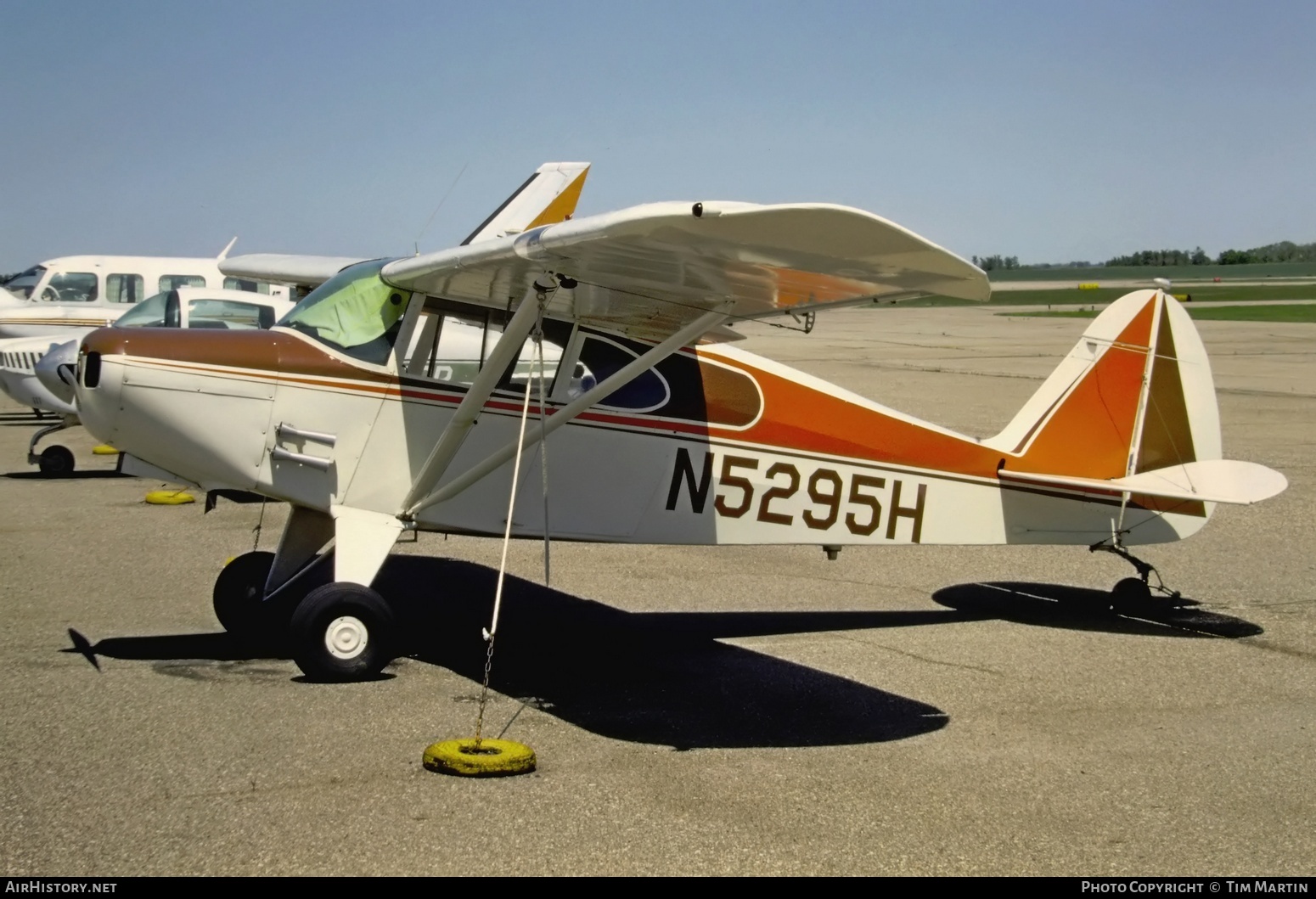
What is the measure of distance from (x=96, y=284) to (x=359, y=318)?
16.0 meters

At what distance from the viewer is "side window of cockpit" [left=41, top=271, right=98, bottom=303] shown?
2148 centimetres

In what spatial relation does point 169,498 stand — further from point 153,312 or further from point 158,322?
point 153,312

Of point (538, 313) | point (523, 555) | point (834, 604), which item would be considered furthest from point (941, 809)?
point (523, 555)

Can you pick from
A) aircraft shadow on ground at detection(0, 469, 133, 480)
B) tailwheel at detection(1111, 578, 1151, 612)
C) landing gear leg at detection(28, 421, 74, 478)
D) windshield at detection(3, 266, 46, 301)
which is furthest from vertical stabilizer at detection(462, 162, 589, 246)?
windshield at detection(3, 266, 46, 301)

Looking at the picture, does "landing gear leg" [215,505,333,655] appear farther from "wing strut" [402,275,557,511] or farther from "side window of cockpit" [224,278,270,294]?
"side window of cockpit" [224,278,270,294]

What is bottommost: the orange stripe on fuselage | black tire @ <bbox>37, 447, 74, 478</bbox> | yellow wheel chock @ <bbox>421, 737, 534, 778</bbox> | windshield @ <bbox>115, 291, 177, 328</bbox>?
black tire @ <bbox>37, 447, 74, 478</bbox>

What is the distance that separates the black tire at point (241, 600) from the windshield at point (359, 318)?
1583mm

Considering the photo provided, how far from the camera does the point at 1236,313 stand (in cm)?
5534

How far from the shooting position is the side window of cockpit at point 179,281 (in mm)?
21234

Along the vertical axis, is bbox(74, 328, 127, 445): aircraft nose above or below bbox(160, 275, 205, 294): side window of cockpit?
below

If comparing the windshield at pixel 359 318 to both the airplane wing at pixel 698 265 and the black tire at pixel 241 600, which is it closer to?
the airplane wing at pixel 698 265

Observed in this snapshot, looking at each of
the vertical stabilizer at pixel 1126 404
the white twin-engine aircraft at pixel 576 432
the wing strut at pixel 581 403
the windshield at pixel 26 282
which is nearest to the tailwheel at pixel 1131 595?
the white twin-engine aircraft at pixel 576 432

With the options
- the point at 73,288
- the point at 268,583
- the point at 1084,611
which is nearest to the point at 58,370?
the point at 73,288

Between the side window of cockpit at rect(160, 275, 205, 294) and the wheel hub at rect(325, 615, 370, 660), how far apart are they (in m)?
15.7
